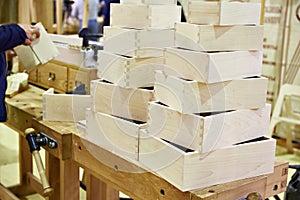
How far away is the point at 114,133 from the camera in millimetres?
1753

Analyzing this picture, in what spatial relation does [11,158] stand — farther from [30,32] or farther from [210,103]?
[210,103]

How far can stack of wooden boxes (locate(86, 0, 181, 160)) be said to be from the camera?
1.71 m

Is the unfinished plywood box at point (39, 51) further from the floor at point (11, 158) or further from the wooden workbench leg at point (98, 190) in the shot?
the floor at point (11, 158)

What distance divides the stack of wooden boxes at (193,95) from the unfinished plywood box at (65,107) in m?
0.50

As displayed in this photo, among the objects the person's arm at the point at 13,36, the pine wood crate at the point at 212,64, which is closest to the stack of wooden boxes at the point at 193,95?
the pine wood crate at the point at 212,64

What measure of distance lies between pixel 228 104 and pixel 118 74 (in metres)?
0.49

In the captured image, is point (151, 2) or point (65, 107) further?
point (65, 107)

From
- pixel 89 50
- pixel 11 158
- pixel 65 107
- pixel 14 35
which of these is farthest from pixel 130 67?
pixel 11 158

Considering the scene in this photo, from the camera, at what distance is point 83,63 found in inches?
104

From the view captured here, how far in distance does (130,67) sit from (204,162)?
50cm

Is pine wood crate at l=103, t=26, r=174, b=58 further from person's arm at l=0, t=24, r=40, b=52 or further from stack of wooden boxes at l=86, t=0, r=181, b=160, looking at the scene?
person's arm at l=0, t=24, r=40, b=52

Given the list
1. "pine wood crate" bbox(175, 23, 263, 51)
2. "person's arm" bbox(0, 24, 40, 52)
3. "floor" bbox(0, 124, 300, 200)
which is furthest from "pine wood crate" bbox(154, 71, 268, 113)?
"floor" bbox(0, 124, 300, 200)

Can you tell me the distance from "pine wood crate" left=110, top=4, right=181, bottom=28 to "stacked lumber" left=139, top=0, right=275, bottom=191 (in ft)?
0.69

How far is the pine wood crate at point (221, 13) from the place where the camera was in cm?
144
